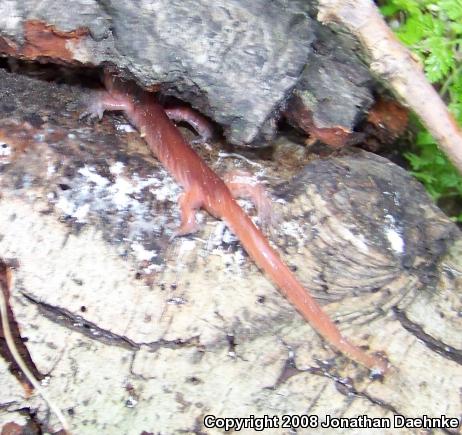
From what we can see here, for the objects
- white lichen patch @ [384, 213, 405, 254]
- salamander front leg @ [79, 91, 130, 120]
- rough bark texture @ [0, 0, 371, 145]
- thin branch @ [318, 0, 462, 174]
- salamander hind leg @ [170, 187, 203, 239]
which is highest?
thin branch @ [318, 0, 462, 174]

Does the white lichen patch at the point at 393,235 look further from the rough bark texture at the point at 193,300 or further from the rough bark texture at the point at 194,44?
the rough bark texture at the point at 194,44

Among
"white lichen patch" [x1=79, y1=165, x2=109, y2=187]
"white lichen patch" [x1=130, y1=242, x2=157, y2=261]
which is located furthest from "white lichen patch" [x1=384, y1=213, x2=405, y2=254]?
"white lichen patch" [x1=79, y1=165, x2=109, y2=187]

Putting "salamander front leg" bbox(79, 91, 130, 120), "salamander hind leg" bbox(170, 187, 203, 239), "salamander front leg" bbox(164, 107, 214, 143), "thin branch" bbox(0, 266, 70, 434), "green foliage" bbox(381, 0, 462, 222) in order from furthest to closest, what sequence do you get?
1. "green foliage" bbox(381, 0, 462, 222)
2. "salamander front leg" bbox(164, 107, 214, 143)
3. "salamander front leg" bbox(79, 91, 130, 120)
4. "salamander hind leg" bbox(170, 187, 203, 239)
5. "thin branch" bbox(0, 266, 70, 434)

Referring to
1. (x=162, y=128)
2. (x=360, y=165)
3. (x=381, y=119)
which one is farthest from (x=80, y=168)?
(x=381, y=119)

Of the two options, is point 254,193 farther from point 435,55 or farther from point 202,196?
point 435,55

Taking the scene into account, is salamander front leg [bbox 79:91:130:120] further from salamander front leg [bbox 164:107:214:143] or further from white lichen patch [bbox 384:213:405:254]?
white lichen patch [bbox 384:213:405:254]

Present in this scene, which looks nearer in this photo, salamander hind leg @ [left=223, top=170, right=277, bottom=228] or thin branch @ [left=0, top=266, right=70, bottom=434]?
thin branch @ [left=0, top=266, right=70, bottom=434]

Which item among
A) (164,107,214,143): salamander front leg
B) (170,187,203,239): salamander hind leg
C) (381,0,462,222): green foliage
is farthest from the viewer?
(381,0,462,222): green foliage

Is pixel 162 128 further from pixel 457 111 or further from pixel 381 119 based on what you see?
pixel 457 111
